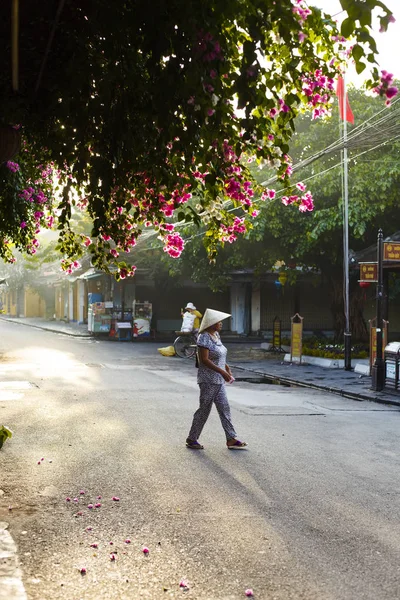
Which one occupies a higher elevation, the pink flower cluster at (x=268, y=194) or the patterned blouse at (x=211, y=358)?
the pink flower cluster at (x=268, y=194)

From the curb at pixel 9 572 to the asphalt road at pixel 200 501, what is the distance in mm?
97

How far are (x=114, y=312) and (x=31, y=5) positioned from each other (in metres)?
30.3

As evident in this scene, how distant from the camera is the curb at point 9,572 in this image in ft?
13.4

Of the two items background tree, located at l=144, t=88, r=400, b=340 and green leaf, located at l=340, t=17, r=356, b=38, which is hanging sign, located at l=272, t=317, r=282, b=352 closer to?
background tree, located at l=144, t=88, r=400, b=340

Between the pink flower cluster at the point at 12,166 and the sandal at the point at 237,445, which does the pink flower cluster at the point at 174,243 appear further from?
the sandal at the point at 237,445

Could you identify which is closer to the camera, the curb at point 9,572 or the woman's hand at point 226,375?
the curb at point 9,572

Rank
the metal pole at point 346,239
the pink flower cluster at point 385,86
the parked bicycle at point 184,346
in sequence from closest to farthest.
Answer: the pink flower cluster at point 385,86 < the metal pole at point 346,239 < the parked bicycle at point 184,346

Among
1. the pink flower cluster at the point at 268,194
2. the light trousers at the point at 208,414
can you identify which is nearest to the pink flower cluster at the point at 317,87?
the pink flower cluster at the point at 268,194

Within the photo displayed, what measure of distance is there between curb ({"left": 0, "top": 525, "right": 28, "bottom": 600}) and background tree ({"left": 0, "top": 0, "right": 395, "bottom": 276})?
2587 mm

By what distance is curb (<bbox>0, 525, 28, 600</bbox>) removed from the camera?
13.4 feet

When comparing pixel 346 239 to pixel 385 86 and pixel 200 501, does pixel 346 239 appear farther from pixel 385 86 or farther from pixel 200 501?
pixel 385 86

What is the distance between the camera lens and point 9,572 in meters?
4.47

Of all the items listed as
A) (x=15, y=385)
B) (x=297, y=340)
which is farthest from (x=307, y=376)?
(x=15, y=385)

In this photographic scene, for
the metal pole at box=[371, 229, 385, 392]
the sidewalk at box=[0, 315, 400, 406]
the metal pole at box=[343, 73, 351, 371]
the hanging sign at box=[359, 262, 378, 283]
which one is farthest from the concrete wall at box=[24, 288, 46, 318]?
the metal pole at box=[371, 229, 385, 392]
